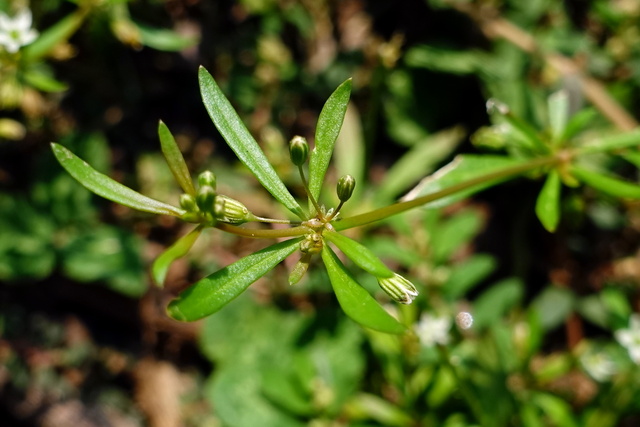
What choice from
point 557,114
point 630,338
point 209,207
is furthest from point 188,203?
point 630,338

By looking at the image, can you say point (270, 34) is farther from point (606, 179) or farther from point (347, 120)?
point (606, 179)

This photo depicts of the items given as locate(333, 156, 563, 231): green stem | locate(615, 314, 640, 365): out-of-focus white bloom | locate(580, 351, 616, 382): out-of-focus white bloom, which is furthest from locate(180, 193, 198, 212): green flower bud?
locate(580, 351, 616, 382): out-of-focus white bloom

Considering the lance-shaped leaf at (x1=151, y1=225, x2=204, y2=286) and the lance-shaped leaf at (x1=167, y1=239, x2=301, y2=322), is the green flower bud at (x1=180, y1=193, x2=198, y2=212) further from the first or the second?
the lance-shaped leaf at (x1=167, y1=239, x2=301, y2=322)

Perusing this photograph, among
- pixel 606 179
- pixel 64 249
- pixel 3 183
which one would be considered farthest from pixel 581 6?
pixel 3 183

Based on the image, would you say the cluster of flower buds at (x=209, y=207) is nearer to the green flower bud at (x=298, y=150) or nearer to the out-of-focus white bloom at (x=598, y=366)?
the green flower bud at (x=298, y=150)

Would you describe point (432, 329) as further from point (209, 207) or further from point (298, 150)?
point (209, 207)

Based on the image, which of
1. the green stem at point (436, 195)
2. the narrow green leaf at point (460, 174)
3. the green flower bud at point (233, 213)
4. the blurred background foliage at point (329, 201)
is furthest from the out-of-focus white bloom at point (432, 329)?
the green flower bud at point (233, 213)
